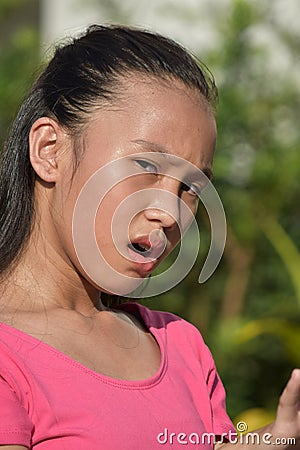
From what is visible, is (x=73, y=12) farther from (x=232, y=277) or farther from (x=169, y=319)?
(x=169, y=319)

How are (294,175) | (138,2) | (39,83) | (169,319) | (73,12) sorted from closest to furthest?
(39,83)
(169,319)
(294,175)
(138,2)
(73,12)

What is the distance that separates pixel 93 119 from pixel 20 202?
8.4 inches

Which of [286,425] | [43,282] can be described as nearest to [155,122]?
[43,282]

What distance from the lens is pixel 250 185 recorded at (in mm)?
4402

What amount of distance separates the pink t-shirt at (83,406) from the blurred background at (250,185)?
2.32m

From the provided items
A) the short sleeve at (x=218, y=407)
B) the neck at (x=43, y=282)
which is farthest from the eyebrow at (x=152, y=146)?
the short sleeve at (x=218, y=407)

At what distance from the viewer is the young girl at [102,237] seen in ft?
5.16

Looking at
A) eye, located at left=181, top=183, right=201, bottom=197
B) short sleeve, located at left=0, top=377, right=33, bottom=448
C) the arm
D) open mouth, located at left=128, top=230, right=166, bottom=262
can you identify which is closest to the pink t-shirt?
short sleeve, located at left=0, top=377, right=33, bottom=448

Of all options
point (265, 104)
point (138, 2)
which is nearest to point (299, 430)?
point (265, 104)

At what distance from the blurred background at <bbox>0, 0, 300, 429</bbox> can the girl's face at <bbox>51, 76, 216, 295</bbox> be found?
238cm

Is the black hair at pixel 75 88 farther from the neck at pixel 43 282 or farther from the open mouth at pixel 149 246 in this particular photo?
the open mouth at pixel 149 246

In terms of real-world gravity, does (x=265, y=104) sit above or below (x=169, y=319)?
above

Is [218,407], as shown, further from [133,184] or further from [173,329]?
[133,184]

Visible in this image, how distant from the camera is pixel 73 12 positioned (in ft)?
17.4
